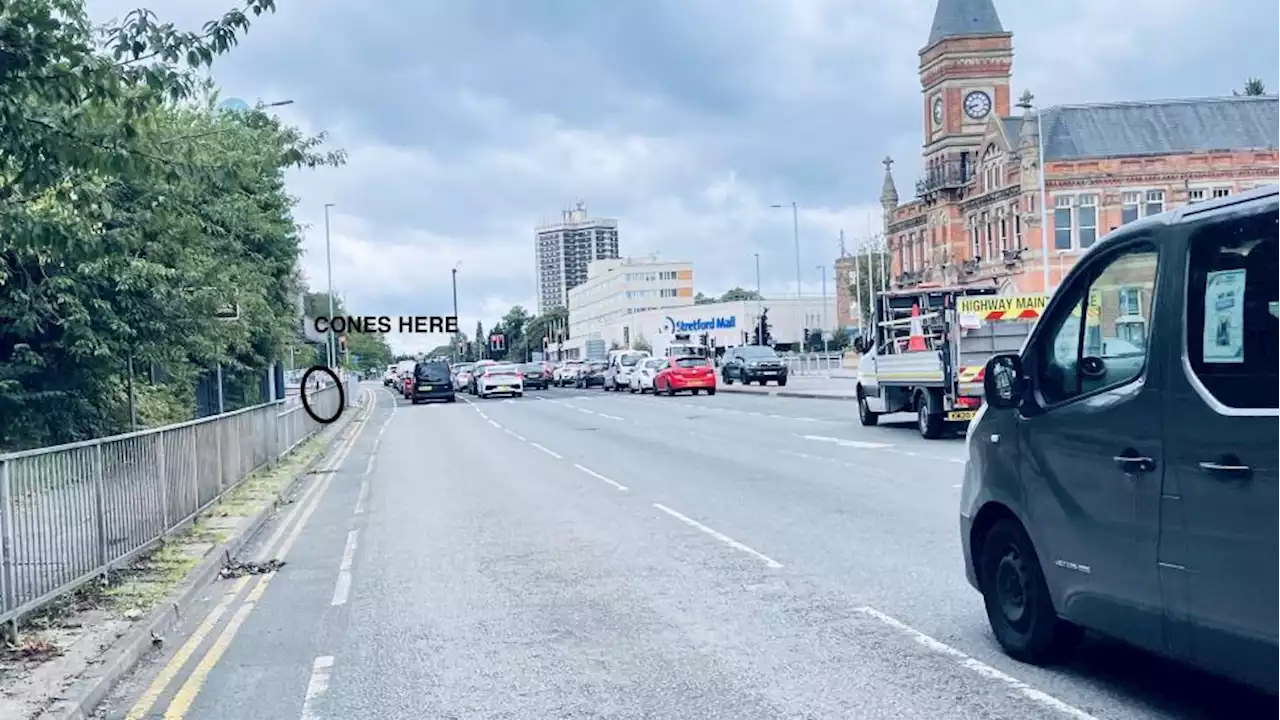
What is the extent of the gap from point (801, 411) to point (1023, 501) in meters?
28.9

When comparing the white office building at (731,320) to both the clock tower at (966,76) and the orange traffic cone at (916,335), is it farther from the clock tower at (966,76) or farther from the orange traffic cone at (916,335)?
the orange traffic cone at (916,335)

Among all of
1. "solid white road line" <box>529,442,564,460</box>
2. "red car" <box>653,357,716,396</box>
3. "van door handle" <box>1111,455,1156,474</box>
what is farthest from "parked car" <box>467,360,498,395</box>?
"van door handle" <box>1111,455,1156,474</box>

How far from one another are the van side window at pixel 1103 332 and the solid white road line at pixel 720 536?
4.39m

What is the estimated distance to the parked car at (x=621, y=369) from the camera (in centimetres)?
6241

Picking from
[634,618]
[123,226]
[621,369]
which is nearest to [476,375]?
[621,369]

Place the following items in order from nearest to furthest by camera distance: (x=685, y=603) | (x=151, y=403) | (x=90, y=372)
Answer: (x=685, y=603)
(x=90, y=372)
(x=151, y=403)

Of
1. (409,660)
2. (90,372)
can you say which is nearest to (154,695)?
(409,660)

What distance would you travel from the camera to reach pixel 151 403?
23.3 m

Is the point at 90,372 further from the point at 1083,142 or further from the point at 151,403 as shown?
the point at 1083,142

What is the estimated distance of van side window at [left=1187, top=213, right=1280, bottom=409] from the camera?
5172 millimetres

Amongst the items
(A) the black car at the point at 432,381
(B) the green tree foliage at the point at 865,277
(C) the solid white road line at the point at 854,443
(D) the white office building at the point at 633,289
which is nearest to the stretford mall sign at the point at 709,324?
(B) the green tree foliage at the point at 865,277

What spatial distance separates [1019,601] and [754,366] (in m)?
50.4

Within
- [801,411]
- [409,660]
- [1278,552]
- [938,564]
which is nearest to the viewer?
[1278,552]

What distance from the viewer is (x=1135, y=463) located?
5.72 meters
